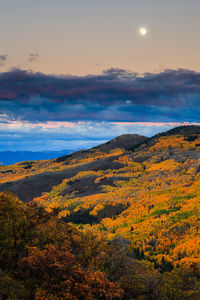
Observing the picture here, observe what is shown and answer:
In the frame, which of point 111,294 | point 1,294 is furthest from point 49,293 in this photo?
point 111,294

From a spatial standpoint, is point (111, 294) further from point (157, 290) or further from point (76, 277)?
point (157, 290)

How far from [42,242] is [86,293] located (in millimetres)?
29126

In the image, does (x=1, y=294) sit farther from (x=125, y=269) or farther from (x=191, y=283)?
(x=191, y=283)

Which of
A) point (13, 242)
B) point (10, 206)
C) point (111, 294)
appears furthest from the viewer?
point (10, 206)

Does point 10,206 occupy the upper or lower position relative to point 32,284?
upper

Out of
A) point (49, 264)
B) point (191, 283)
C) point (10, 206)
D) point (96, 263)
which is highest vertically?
point (10, 206)

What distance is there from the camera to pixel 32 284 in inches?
1574

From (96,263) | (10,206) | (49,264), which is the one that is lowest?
(96,263)

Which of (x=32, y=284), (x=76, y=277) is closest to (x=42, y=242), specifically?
(x=32, y=284)

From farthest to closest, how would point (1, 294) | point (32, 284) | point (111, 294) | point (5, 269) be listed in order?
point (5, 269), point (32, 284), point (111, 294), point (1, 294)

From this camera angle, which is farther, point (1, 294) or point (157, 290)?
point (157, 290)

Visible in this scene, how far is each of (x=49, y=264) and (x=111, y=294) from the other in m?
12.4

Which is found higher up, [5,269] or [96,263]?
[5,269]

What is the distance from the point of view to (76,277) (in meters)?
39.0
